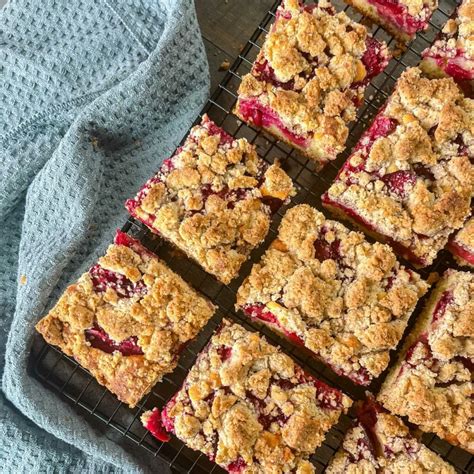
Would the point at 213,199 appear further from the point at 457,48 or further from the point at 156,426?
the point at 457,48

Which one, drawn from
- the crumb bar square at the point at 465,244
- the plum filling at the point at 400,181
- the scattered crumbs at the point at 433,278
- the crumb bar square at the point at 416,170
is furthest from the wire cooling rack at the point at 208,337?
the plum filling at the point at 400,181

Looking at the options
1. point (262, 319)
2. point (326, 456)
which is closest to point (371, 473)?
point (326, 456)

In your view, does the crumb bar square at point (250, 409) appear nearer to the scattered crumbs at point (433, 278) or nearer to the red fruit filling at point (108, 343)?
the red fruit filling at point (108, 343)

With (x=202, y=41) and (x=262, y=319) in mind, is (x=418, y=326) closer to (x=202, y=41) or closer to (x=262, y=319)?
(x=262, y=319)

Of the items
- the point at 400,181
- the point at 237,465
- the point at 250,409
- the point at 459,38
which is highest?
the point at 459,38

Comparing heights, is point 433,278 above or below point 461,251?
below

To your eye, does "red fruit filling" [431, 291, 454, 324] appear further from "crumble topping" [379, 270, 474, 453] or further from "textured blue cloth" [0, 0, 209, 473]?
"textured blue cloth" [0, 0, 209, 473]

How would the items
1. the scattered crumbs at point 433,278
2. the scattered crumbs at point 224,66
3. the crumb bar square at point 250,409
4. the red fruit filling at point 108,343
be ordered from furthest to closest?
the scattered crumbs at point 224,66
the scattered crumbs at point 433,278
the red fruit filling at point 108,343
the crumb bar square at point 250,409

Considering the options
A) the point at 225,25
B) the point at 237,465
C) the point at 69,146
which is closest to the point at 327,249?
the point at 237,465

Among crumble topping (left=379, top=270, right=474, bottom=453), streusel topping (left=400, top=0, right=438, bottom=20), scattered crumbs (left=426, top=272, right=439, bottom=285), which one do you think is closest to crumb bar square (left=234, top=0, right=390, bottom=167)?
streusel topping (left=400, top=0, right=438, bottom=20)
